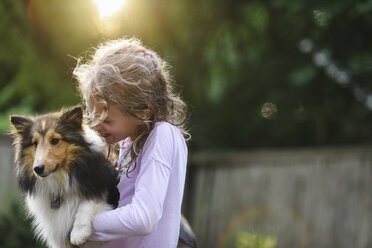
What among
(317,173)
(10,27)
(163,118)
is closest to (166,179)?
(163,118)

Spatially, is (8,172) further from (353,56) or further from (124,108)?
(124,108)

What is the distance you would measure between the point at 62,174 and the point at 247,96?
660 cm

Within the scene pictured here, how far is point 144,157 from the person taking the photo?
217cm

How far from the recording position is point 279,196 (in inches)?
317

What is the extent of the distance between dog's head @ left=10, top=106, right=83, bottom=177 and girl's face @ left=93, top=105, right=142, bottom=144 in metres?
0.31

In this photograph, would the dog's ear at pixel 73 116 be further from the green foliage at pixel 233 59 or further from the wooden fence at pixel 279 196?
the wooden fence at pixel 279 196

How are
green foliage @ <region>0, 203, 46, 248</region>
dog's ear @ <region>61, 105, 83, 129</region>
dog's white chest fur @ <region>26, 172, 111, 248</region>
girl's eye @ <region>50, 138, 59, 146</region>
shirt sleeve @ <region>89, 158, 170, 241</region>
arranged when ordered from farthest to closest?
green foliage @ <region>0, 203, 46, 248</region> < dog's ear @ <region>61, 105, 83, 129</region> < girl's eye @ <region>50, 138, 59, 146</region> < dog's white chest fur @ <region>26, 172, 111, 248</region> < shirt sleeve @ <region>89, 158, 170, 241</region>

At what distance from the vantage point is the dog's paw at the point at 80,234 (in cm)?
225

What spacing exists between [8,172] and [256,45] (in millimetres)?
4730

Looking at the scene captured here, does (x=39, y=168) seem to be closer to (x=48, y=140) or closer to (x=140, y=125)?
(x=48, y=140)

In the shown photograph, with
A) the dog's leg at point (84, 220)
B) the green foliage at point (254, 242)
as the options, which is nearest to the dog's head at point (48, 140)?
the dog's leg at point (84, 220)

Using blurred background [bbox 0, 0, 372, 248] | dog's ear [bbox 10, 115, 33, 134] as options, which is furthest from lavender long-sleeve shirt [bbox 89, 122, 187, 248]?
blurred background [bbox 0, 0, 372, 248]

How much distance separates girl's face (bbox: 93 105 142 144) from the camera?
226 centimetres

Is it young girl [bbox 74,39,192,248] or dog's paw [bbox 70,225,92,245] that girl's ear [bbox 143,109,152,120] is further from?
dog's paw [bbox 70,225,92,245]
